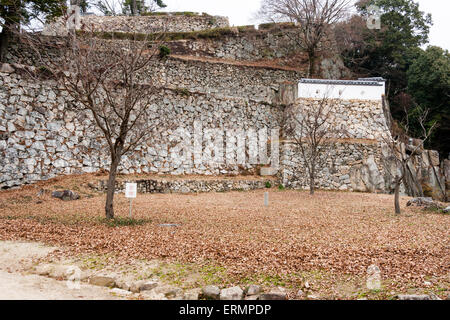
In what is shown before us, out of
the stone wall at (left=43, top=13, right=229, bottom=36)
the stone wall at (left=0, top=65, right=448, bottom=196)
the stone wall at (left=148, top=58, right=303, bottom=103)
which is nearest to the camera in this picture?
the stone wall at (left=0, top=65, right=448, bottom=196)

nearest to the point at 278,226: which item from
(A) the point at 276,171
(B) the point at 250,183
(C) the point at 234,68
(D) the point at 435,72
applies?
(B) the point at 250,183

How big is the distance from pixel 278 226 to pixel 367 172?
584 inches

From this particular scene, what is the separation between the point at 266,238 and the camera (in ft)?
26.8

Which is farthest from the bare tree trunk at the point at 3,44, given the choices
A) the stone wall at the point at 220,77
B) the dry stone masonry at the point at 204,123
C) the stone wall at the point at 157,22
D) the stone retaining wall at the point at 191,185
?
the stone wall at the point at 157,22

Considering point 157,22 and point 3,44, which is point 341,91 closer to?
point 157,22

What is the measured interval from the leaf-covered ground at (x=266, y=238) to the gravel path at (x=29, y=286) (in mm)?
885

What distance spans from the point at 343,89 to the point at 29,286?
2330 cm

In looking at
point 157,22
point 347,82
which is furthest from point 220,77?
point 347,82

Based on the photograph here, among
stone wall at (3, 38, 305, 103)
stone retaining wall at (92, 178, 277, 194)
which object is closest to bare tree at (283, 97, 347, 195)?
stone wall at (3, 38, 305, 103)

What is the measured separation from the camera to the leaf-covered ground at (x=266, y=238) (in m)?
5.80

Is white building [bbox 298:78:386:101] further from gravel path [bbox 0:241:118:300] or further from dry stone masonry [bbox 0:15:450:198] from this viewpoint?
gravel path [bbox 0:241:118:300]

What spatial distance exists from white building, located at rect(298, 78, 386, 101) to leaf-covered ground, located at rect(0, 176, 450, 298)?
12180 mm

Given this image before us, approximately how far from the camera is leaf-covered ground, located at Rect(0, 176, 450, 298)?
5805 mm

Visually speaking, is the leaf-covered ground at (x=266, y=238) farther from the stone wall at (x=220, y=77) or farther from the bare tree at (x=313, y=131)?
the stone wall at (x=220, y=77)
